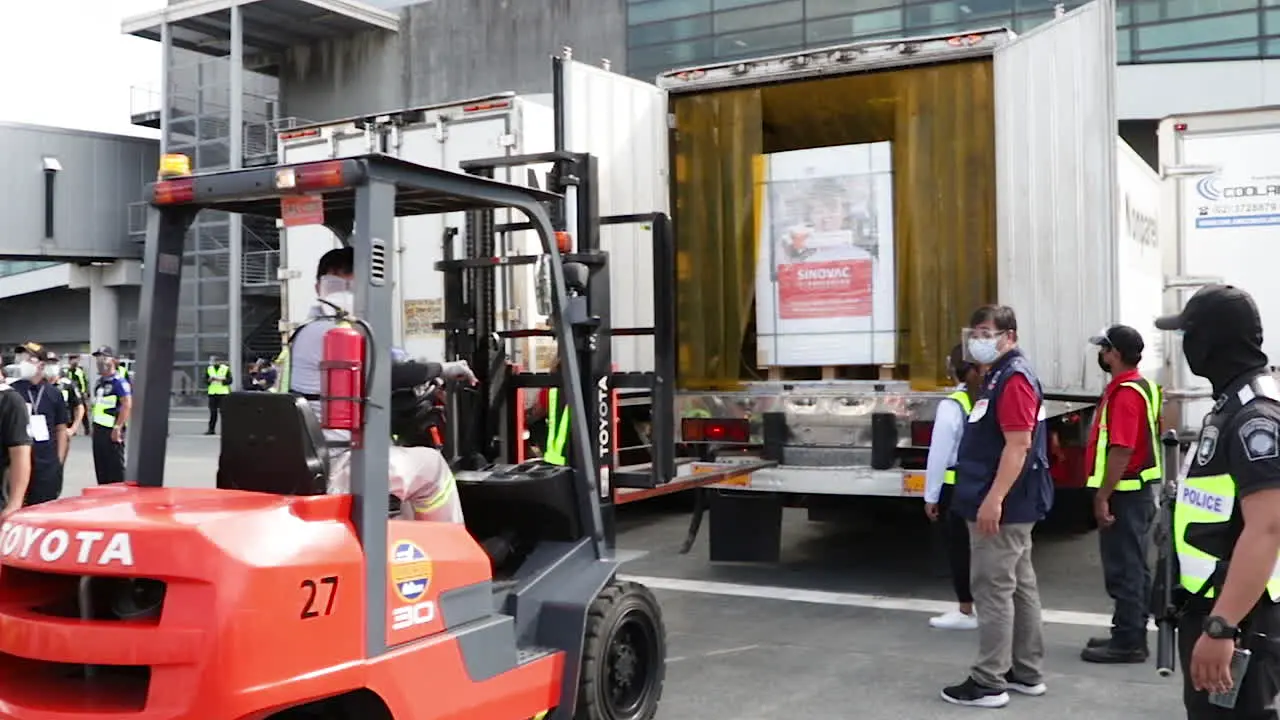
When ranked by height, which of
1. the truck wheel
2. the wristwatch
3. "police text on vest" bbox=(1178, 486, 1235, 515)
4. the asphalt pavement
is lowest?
the asphalt pavement

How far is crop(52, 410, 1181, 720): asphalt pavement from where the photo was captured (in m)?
5.09

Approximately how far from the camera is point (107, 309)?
110 ft

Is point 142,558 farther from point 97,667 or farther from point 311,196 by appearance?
point 311,196

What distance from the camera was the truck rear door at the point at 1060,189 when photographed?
21.1 feet

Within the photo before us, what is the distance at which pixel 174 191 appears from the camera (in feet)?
12.5

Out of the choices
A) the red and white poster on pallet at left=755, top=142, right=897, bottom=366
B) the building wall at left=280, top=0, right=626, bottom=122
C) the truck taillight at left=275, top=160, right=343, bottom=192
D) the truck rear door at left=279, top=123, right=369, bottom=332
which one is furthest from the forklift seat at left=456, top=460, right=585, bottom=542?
the building wall at left=280, top=0, right=626, bottom=122

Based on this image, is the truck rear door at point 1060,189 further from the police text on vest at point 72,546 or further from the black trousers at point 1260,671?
the police text on vest at point 72,546

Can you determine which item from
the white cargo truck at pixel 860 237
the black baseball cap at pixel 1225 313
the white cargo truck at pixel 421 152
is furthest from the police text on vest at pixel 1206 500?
the white cargo truck at pixel 421 152

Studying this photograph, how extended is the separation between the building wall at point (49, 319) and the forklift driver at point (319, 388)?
39281 millimetres

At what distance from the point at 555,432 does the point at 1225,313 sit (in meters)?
3.24

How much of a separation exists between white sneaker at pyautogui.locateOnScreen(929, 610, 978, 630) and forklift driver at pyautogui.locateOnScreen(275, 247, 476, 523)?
11.3 ft

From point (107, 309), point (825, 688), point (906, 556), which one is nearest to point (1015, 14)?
point (906, 556)

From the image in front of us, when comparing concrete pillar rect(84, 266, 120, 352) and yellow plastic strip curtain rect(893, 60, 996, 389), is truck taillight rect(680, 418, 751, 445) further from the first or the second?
concrete pillar rect(84, 266, 120, 352)

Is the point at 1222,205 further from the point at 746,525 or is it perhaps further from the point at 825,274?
the point at 746,525
